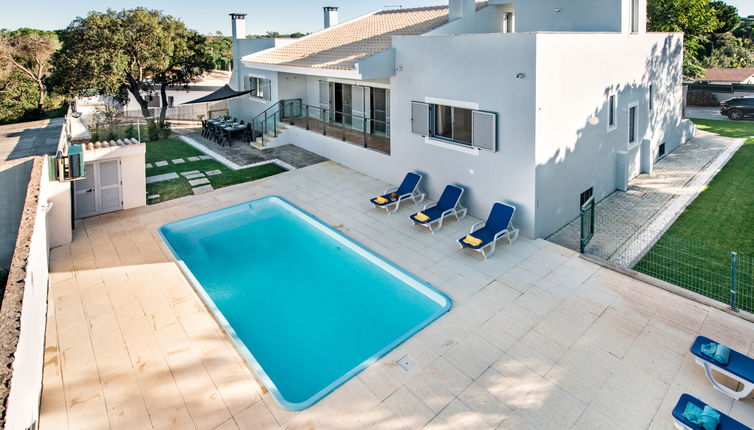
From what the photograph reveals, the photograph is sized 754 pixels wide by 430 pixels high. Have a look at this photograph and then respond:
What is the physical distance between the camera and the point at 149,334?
28.3 feet

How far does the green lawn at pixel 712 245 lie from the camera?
9.83 m

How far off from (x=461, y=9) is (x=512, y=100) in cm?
725

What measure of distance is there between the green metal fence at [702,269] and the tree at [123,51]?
25.4 m

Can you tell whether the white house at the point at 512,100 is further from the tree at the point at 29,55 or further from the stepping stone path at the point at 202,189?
the tree at the point at 29,55

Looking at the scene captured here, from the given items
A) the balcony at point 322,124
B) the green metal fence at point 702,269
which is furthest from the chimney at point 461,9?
the green metal fence at point 702,269

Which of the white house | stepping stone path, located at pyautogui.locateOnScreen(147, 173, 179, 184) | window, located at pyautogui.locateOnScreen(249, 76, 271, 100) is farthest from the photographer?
window, located at pyautogui.locateOnScreen(249, 76, 271, 100)

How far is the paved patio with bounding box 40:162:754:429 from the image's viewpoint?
662 centimetres

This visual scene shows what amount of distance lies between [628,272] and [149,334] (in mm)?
10177

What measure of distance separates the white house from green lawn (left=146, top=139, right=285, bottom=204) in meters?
3.40

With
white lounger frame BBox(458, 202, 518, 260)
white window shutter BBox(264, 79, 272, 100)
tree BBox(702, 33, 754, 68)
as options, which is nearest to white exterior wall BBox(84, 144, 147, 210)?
white window shutter BBox(264, 79, 272, 100)

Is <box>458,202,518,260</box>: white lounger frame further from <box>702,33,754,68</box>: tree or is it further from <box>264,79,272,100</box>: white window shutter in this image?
<box>702,33,754,68</box>: tree

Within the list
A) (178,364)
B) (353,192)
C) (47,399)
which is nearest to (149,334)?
(178,364)

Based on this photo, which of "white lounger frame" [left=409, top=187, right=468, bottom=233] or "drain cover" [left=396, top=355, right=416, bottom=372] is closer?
"drain cover" [left=396, top=355, right=416, bottom=372]

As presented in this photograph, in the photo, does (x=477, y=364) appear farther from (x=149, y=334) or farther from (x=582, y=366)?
(x=149, y=334)
